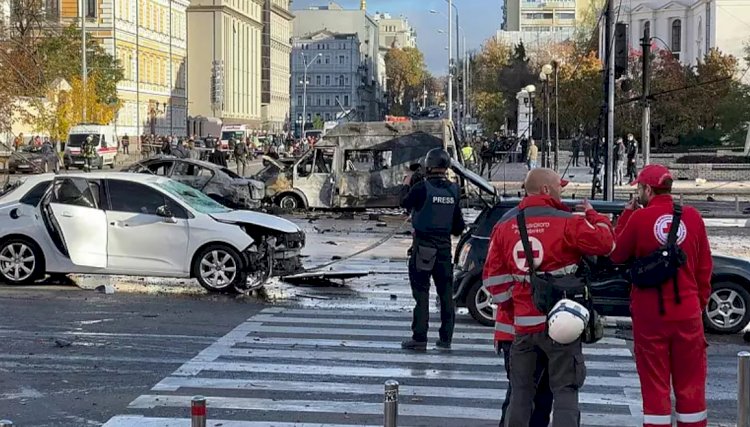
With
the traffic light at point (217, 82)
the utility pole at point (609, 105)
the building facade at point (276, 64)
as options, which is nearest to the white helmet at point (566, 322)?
the utility pole at point (609, 105)

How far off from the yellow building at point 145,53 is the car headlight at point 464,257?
71.4 meters

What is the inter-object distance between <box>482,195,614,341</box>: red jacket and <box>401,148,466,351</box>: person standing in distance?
355 cm

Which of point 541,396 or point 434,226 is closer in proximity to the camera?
point 541,396

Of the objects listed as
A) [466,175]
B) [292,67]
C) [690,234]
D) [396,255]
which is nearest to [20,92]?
[396,255]

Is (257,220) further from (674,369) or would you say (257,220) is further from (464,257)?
(674,369)

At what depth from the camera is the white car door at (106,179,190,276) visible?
14.0 metres

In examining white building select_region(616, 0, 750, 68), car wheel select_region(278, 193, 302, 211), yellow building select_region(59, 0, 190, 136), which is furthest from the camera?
white building select_region(616, 0, 750, 68)

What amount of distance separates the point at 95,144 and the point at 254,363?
4685 cm

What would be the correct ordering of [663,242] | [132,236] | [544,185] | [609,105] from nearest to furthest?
[544,185]
[663,242]
[132,236]
[609,105]

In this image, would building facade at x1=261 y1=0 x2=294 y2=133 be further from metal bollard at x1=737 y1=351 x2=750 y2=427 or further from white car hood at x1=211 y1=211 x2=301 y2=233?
metal bollard at x1=737 y1=351 x2=750 y2=427

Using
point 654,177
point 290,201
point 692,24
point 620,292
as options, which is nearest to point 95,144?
point 290,201

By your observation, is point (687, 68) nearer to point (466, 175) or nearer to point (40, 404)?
point (466, 175)

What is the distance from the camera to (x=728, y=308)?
11445 mm

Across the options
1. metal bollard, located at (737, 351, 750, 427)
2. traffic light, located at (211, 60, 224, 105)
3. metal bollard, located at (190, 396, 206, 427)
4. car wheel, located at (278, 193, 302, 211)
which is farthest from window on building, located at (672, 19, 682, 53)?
metal bollard, located at (190, 396, 206, 427)
